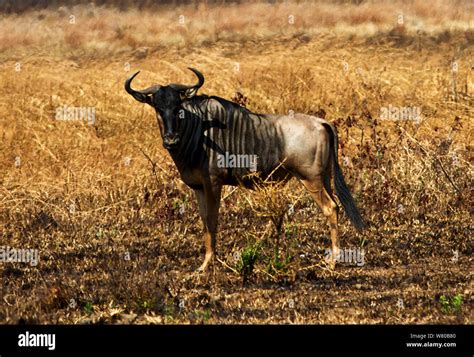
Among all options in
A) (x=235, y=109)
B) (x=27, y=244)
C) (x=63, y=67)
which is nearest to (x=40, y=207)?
(x=27, y=244)

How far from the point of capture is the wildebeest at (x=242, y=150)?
1273 centimetres

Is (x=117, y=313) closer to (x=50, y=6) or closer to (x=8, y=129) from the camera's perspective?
(x=8, y=129)

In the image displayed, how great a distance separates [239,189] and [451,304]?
247 inches

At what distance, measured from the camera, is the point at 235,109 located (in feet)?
43.1

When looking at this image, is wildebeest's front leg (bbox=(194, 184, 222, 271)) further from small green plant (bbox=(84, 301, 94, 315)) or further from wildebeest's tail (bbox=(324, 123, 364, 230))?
small green plant (bbox=(84, 301, 94, 315))

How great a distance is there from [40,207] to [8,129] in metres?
5.14

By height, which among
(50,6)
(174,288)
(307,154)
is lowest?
(50,6)

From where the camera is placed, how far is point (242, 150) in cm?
1298

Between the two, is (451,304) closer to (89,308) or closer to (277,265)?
(277,265)

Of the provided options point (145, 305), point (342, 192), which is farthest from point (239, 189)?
point (145, 305)

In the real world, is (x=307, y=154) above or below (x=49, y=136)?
above

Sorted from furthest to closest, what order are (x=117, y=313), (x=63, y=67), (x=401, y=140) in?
(x=63, y=67) → (x=401, y=140) → (x=117, y=313)

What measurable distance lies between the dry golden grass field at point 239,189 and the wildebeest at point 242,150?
0.45m

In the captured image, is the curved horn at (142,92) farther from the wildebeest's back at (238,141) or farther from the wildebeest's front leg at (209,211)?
the wildebeest's front leg at (209,211)
